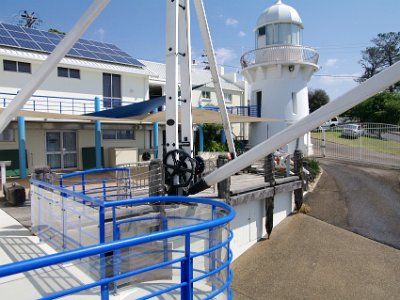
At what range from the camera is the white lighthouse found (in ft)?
67.2

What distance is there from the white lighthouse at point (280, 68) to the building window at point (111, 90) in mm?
8754

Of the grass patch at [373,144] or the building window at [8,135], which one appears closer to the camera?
the building window at [8,135]

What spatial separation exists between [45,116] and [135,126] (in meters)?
7.92

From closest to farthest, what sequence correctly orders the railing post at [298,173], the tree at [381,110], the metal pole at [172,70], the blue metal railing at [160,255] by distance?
the blue metal railing at [160,255], the metal pole at [172,70], the railing post at [298,173], the tree at [381,110]

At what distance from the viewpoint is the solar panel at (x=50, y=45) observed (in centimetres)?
1502

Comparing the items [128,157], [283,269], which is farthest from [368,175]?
[128,157]

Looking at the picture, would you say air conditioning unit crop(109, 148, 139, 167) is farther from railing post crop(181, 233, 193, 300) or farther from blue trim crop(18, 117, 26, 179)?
railing post crop(181, 233, 193, 300)

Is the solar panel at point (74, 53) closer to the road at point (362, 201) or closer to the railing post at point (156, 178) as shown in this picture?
the railing post at point (156, 178)

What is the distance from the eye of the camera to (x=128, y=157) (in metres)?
16.4

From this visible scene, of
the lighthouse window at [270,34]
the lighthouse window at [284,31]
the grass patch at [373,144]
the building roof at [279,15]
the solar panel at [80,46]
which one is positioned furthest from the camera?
the lighthouse window at [270,34]

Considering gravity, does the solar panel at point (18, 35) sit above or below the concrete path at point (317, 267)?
above

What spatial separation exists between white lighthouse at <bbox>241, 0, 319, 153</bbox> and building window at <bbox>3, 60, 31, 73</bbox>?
12882mm

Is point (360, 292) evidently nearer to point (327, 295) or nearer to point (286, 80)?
point (327, 295)

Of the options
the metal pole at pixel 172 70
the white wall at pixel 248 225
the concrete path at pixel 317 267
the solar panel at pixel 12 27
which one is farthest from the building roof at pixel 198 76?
the metal pole at pixel 172 70
